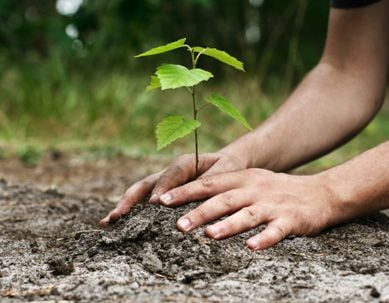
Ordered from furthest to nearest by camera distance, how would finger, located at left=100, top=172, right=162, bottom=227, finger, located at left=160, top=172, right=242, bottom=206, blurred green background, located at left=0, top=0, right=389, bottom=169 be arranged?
blurred green background, located at left=0, top=0, right=389, bottom=169, finger, located at left=100, top=172, right=162, bottom=227, finger, located at left=160, top=172, right=242, bottom=206

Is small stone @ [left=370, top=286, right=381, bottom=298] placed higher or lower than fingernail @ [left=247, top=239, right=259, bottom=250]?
lower

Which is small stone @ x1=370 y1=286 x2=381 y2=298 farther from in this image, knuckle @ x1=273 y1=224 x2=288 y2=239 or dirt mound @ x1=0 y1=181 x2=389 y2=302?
knuckle @ x1=273 y1=224 x2=288 y2=239

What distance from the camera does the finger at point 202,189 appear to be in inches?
73.8

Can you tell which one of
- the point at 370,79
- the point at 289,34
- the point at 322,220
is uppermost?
the point at 370,79

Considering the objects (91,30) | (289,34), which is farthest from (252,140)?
(289,34)

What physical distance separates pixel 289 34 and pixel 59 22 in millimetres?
4405

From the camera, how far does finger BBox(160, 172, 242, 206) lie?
1.87 m

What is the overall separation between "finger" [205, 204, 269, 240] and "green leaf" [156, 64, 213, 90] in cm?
37

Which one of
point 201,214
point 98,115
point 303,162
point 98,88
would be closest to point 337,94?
point 303,162

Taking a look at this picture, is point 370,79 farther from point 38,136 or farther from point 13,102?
point 13,102

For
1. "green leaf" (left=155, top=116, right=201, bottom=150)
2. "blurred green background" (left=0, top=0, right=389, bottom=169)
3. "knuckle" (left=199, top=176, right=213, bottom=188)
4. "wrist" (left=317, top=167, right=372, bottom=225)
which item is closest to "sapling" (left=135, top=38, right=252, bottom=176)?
"green leaf" (left=155, top=116, right=201, bottom=150)

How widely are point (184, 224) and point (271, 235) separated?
0.73 ft

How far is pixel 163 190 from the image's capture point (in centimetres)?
196

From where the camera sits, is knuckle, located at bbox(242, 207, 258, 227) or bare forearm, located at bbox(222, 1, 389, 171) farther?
bare forearm, located at bbox(222, 1, 389, 171)
